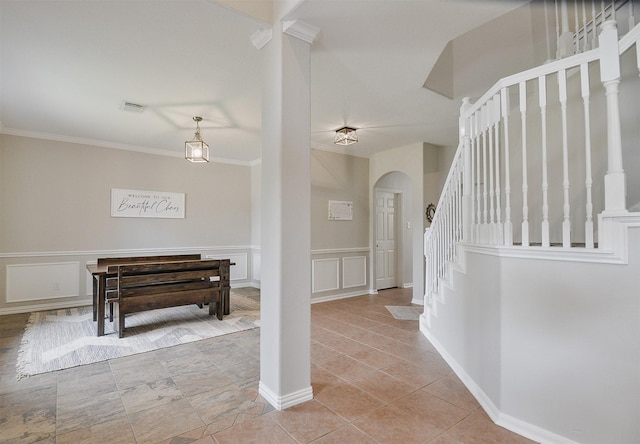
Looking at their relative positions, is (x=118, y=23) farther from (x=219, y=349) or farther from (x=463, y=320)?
(x=463, y=320)

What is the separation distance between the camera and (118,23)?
7.28ft

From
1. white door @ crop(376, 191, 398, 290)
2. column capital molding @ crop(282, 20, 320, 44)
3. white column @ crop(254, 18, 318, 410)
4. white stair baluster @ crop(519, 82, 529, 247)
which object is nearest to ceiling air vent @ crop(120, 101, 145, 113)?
white column @ crop(254, 18, 318, 410)

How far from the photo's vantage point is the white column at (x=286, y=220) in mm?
2121

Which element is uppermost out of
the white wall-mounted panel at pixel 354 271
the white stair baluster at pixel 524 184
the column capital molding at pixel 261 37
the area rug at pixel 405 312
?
the column capital molding at pixel 261 37

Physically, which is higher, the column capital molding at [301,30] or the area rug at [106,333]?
the column capital molding at [301,30]

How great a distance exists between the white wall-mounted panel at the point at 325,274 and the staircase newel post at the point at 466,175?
3.09 m

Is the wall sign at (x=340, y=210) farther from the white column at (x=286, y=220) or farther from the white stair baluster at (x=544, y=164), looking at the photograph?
the white stair baluster at (x=544, y=164)

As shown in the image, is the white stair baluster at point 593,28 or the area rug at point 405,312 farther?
the area rug at point 405,312

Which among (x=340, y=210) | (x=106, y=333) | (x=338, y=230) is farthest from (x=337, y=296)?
(x=106, y=333)

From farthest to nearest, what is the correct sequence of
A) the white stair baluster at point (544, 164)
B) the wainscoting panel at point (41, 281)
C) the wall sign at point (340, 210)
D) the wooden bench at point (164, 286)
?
the wall sign at point (340, 210)
the wainscoting panel at point (41, 281)
the wooden bench at point (164, 286)
the white stair baluster at point (544, 164)

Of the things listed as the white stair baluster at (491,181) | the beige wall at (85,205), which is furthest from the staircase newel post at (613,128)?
the beige wall at (85,205)

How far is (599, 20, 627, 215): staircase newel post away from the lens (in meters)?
1.55

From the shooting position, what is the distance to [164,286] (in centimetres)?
380

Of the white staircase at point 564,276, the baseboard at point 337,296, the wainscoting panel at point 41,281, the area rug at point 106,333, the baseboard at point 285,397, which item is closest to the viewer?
the white staircase at point 564,276
